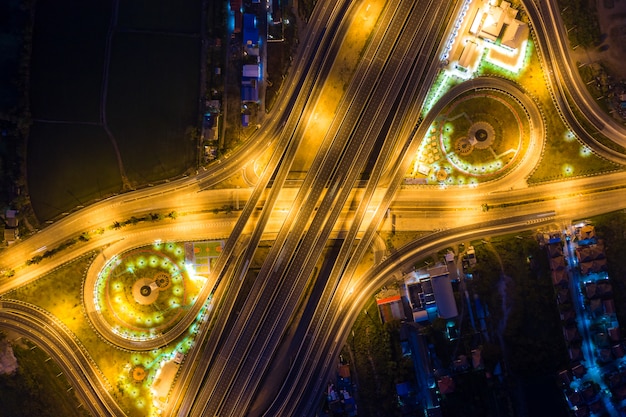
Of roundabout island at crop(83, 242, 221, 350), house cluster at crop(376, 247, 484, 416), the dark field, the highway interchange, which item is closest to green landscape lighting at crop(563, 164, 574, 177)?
the highway interchange

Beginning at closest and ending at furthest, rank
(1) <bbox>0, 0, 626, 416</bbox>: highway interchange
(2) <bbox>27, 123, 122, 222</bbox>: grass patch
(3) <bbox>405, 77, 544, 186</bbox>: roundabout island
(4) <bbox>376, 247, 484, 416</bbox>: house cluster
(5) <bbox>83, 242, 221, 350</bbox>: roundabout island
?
(4) <bbox>376, 247, 484, 416</bbox>: house cluster, (1) <bbox>0, 0, 626, 416</bbox>: highway interchange, (3) <bbox>405, 77, 544, 186</bbox>: roundabout island, (5) <bbox>83, 242, 221, 350</bbox>: roundabout island, (2) <bbox>27, 123, 122, 222</bbox>: grass patch

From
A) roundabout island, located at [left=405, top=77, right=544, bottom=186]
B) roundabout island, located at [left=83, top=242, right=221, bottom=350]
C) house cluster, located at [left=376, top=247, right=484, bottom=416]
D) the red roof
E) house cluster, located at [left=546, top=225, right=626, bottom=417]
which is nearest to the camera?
house cluster, located at [left=546, top=225, right=626, bottom=417]

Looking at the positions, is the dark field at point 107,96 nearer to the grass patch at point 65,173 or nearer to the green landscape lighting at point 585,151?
the grass patch at point 65,173

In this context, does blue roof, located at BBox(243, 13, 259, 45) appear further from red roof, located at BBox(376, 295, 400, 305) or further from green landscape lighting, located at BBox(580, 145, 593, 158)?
green landscape lighting, located at BBox(580, 145, 593, 158)

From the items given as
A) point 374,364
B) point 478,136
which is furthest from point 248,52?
point 374,364

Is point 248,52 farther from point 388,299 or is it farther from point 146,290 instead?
point 388,299

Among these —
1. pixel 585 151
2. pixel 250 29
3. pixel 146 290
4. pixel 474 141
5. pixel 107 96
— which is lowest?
pixel 146 290
